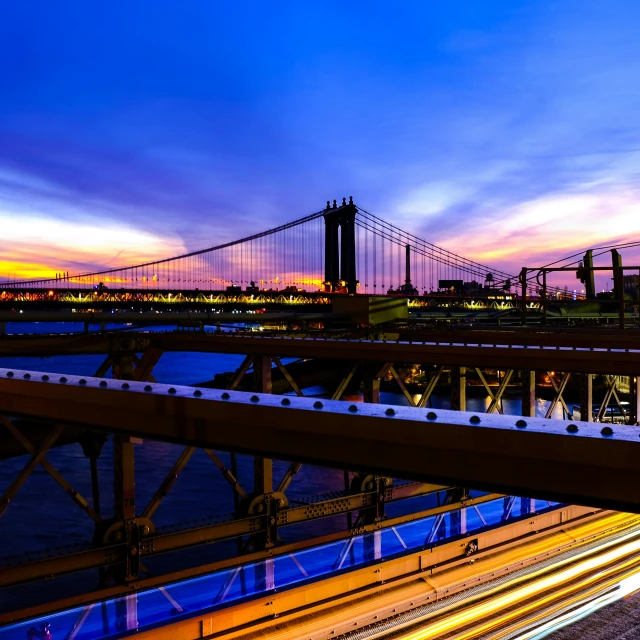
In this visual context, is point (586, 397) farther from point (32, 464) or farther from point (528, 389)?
point (32, 464)

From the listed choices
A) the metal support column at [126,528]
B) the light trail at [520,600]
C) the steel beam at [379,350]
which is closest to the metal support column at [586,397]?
the light trail at [520,600]

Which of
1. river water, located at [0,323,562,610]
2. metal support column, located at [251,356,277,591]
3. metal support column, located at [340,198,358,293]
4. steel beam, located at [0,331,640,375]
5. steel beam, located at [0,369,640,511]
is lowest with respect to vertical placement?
river water, located at [0,323,562,610]

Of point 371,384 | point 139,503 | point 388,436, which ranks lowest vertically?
point 139,503

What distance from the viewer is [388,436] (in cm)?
203

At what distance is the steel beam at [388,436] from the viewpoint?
174cm

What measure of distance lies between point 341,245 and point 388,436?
7749 cm

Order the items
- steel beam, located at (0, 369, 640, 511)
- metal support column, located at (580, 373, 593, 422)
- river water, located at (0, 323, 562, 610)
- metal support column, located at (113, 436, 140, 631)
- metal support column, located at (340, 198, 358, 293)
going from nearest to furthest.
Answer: steel beam, located at (0, 369, 640, 511), metal support column, located at (113, 436, 140, 631), metal support column, located at (580, 373, 593, 422), river water, located at (0, 323, 562, 610), metal support column, located at (340, 198, 358, 293)

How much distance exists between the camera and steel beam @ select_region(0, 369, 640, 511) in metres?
1.74

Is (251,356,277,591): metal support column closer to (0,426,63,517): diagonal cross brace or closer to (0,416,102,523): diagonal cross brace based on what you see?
(0,416,102,523): diagonal cross brace

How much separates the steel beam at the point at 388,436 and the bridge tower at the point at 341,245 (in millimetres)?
66571

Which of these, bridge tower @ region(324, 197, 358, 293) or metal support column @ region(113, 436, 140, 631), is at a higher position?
bridge tower @ region(324, 197, 358, 293)

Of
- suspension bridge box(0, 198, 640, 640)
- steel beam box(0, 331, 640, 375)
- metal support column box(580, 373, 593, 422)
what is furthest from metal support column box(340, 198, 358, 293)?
steel beam box(0, 331, 640, 375)

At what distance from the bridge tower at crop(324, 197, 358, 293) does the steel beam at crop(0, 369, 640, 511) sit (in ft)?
218

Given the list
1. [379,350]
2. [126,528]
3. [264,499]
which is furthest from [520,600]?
[126,528]
